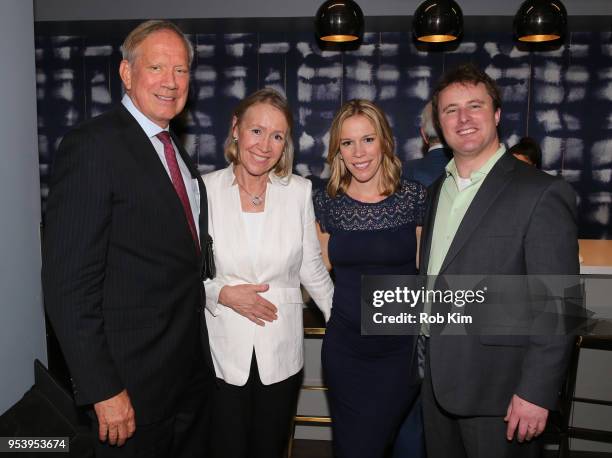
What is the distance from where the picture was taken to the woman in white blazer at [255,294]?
6.17ft

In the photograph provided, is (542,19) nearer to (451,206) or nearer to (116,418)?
(451,206)

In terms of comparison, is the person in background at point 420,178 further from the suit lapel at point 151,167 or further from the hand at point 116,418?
A: the suit lapel at point 151,167

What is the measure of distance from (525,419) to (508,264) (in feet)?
1.52

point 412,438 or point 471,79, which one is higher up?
point 471,79

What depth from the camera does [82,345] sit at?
53.9 inches

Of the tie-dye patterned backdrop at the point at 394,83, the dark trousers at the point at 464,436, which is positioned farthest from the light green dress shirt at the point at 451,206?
the tie-dye patterned backdrop at the point at 394,83

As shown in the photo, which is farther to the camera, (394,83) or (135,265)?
(394,83)

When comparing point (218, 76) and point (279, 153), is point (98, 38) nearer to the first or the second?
point (218, 76)

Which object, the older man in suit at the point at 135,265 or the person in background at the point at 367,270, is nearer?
the older man in suit at the point at 135,265

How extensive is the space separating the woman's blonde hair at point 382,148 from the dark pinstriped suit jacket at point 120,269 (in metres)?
0.77

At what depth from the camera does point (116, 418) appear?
4.73ft

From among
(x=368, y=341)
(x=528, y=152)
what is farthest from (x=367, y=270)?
(x=528, y=152)

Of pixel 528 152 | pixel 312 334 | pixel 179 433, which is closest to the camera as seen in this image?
pixel 179 433

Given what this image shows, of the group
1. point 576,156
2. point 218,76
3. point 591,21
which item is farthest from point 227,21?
point 576,156
